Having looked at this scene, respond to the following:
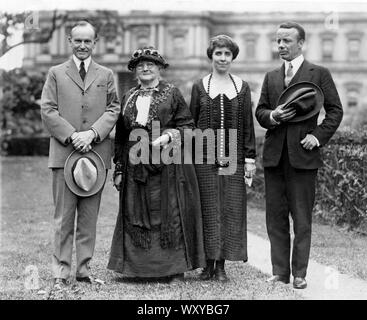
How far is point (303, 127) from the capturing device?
5773mm

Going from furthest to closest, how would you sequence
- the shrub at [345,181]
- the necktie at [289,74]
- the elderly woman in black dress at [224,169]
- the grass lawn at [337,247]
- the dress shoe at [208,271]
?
the shrub at [345,181], the grass lawn at [337,247], the dress shoe at [208,271], the elderly woman in black dress at [224,169], the necktie at [289,74]

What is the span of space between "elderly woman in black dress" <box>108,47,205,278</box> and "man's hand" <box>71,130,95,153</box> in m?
0.46

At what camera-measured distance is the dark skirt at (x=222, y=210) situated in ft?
20.1

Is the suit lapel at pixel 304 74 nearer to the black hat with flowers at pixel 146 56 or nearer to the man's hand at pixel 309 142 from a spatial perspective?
the man's hand at pixel 309 142

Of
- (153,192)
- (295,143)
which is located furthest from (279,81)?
(153,192)

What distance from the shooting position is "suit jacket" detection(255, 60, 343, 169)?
225 inches

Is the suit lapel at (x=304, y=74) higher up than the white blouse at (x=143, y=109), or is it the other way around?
the suit lapel at (x=304, y=74)

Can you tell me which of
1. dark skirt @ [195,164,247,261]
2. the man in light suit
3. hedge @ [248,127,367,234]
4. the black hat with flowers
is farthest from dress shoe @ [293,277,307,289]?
hedge @ [248,127,367,234]

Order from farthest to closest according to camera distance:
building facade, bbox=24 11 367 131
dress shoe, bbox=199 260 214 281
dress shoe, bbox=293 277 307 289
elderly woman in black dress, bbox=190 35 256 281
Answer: building facade, bbox=24 11 367 131 → dress shoe, bbox=199 260 214 281 → elderly woman in black dress, bbox=190 35 256 281 → dress shoe, bbox=293 277 307 289

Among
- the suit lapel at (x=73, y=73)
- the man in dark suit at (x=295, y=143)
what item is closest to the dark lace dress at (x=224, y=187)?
the man in dark suit at (x=295, y=143)

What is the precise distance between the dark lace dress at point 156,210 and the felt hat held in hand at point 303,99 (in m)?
0.90

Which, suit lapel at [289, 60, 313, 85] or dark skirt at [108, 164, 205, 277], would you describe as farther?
dark skirt at [108, 164, 205, 277]

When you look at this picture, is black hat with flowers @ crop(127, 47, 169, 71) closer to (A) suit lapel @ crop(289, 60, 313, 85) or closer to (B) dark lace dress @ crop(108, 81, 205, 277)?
(B) dark lace dress @ crop(108, 81, 205, 277)

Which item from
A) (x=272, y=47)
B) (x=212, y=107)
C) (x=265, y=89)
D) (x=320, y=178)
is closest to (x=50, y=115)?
(x=212, y=107)
